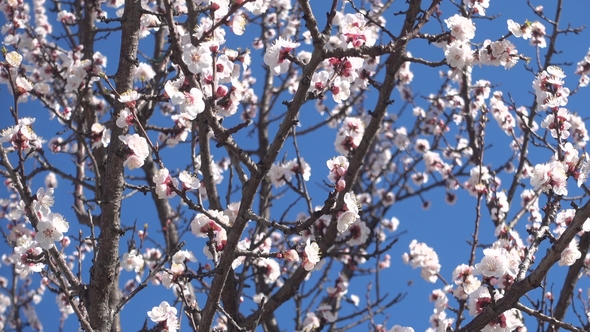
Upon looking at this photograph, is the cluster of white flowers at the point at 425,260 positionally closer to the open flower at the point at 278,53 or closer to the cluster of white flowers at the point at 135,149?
the open flower at the point at 278,53

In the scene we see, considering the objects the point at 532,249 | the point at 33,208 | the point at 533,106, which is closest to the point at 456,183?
the point at 533,106

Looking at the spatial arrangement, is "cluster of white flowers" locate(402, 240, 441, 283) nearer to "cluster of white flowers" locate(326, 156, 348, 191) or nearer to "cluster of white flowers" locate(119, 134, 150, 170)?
"cluster of white flowers" locate(326, 156, 348, 191)

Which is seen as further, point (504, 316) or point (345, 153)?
point (345, 153)

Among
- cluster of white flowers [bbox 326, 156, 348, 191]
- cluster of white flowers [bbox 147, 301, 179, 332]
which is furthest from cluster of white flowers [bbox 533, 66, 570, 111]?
cluster of white flowers [bbox 147, 301, 179, 332]

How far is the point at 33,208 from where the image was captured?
2.60m

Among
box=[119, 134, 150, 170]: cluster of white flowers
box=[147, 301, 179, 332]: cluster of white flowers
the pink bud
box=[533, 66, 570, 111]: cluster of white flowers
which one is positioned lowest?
the pink bud

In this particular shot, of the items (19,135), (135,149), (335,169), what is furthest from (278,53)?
(19,135)

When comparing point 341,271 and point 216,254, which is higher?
point 341,271

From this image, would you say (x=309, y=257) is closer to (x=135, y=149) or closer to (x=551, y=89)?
(x=135, y=149)

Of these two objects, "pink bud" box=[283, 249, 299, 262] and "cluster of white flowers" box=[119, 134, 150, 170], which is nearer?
"pink bud" box=[283, 249, 299, 262]

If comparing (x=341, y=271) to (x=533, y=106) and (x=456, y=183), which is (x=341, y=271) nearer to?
(x=456, y=183)

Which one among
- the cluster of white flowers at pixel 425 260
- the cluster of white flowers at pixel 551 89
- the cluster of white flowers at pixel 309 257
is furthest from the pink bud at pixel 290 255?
the cluster of white flowers at pixel 425 260

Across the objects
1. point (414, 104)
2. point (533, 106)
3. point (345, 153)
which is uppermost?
point (414, 104)

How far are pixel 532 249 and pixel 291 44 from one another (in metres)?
1.53
